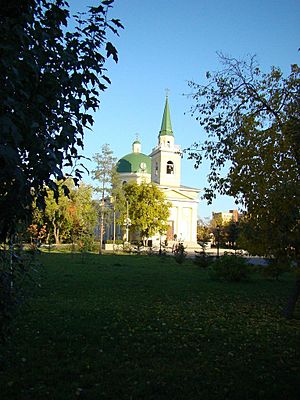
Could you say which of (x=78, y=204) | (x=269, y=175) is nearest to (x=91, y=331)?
(x=269, y=175)

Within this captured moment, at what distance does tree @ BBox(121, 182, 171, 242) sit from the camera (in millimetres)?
52438

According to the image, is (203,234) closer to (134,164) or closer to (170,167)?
(170,167)

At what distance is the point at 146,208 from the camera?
5253 centimetres

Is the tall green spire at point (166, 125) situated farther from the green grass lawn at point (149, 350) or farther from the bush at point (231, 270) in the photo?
the green grass lawn at point (149, 350)

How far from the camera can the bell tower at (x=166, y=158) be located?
68250 mm

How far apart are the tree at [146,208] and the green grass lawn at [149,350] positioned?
41.6 m

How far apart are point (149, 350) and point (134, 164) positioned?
6926 centimetres

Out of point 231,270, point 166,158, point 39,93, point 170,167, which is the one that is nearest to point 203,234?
point 170,167

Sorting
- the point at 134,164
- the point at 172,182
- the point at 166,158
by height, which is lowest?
the point at 172,182

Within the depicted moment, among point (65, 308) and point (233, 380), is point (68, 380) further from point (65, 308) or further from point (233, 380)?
point (65, 308)

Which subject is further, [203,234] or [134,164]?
[134,164]

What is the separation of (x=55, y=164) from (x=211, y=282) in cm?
1372

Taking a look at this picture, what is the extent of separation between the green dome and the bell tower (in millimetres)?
3715

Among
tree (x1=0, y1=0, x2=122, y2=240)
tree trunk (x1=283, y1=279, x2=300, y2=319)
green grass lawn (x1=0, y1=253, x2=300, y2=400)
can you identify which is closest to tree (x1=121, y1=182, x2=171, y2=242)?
green grass lawn (x1=0, y1=253, x2=300, y2=400)
